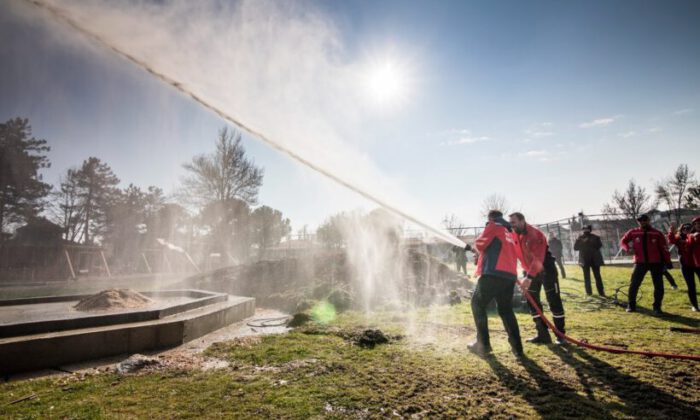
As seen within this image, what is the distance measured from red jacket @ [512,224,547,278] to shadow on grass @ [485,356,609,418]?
188 cm

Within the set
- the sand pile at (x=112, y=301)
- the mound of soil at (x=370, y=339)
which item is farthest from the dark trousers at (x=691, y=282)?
the sand pile at (x=112, y=301)

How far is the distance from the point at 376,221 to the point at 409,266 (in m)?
7.91

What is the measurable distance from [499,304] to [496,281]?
0.41 metres

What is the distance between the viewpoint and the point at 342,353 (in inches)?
216

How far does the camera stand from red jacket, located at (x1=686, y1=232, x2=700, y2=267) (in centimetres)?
781

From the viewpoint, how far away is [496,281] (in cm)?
520

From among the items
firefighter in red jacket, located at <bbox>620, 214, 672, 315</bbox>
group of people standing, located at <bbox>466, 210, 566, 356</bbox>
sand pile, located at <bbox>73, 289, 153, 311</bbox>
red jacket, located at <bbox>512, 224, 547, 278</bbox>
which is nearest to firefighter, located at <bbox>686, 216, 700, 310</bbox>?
firefighter in red jacket, located at <bbox>620, 214, 672, 315</bbox>

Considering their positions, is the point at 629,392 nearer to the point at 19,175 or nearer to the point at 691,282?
the point at 691,282

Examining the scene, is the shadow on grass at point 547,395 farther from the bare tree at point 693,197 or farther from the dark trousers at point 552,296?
the bare tree at point 693,197

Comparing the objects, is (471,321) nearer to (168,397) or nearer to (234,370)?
(234,370)

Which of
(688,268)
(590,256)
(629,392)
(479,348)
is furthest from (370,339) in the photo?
(590,256)

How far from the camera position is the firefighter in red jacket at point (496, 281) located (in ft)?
16.8

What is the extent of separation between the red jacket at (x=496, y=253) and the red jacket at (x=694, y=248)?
6745 mm

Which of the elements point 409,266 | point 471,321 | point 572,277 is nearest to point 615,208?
point 572,277
